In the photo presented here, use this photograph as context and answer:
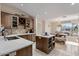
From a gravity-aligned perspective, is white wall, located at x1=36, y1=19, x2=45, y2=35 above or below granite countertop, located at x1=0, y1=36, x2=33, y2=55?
above

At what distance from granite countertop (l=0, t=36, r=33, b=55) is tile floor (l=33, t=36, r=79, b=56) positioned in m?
0.29

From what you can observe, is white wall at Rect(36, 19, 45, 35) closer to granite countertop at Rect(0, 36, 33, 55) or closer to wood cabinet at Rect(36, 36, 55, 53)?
wood cabinet at Rect(36, 36, 55, 53)

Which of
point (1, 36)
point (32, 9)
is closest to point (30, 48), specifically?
point (1, 36)

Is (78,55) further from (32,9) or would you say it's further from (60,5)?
(32,9)

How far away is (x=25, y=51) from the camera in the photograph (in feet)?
4.88

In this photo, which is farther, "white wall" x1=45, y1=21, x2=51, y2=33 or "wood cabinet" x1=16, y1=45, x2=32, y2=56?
"white wall" x1=45, y1=21, x2=51, y2=33

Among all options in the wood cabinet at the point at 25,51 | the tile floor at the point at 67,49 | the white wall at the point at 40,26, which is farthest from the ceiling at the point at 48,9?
the wood cabinet at the point at 25,51

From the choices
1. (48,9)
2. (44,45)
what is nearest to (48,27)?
(48,9)

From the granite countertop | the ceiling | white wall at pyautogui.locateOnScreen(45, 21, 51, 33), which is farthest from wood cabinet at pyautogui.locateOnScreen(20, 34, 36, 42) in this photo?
the ceiling

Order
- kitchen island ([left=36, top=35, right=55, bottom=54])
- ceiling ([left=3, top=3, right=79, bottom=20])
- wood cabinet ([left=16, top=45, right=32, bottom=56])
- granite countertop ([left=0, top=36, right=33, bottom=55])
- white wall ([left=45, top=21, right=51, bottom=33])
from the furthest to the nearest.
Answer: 1. kitchen island ([left=36, top=35, right=55, bottom=54])
2. white wall ([left=45, top=21, right=51, bottom=33])
3. ceiling ([left=3, top=3, right=79, bottom=20])
4. wood cabinet ([left=16, top=45, right=32, bottom=56])
5. granite countertop ([left=0, top=36, right=33, bottom=55])

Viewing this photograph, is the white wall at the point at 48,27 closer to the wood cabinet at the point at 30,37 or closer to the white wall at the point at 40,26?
the white wall at the point at 40,26

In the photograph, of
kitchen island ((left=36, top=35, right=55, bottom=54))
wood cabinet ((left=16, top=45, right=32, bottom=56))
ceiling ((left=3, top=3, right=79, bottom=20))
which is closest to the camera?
wood cabinet ((left=16, top=45, right=32, bottom=56))

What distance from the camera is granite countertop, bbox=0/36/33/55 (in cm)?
117

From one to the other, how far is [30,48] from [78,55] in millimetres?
995
